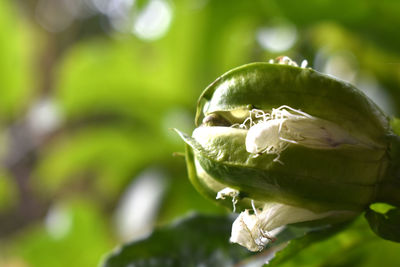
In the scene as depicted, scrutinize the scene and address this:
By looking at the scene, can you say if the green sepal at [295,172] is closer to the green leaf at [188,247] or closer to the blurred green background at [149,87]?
the green leaf at [188,247]

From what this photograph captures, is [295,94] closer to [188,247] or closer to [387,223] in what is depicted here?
[387,223]

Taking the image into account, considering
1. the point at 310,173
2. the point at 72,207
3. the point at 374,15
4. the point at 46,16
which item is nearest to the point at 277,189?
the point at 310,173

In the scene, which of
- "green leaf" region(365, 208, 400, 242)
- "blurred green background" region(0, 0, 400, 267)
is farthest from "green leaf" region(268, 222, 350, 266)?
"blurred green background" region(0, 0, 400, 267)

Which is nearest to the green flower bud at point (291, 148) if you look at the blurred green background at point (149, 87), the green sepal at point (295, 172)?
the green sepal at point (295, 172)

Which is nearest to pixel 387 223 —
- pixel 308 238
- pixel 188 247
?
pixel 308 238

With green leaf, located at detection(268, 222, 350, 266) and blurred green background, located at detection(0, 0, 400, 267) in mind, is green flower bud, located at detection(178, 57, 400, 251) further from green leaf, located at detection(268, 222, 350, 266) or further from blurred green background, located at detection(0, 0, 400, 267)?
blurred green background, located at detection(0, 0, 400, 267)

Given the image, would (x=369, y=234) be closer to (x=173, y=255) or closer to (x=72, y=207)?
(x=173, y=255)

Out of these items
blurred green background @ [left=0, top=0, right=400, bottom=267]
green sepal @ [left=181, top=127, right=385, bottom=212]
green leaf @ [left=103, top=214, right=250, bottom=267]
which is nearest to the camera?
green sepal @ [left=181, top=127, right=385, bottom=212]
